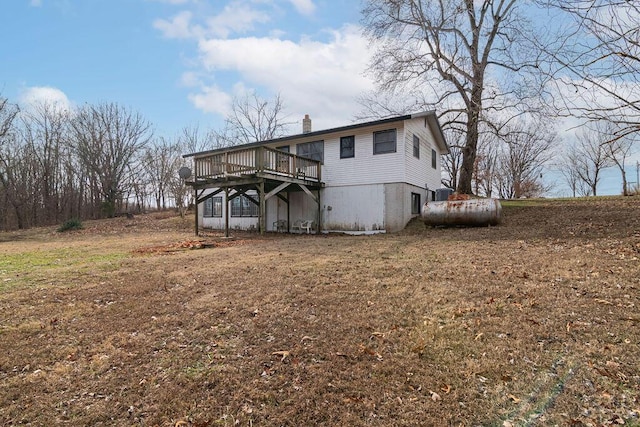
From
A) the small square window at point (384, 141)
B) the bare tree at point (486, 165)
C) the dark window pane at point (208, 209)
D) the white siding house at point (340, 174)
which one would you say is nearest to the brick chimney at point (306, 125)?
the white siding house at point (340, 174)

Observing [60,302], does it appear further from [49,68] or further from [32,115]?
[32,115]

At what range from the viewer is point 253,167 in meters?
12.8

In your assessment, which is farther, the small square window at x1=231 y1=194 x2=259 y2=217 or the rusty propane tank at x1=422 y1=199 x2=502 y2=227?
the small square window at x1=231 y1=194 x2=259 y2=217

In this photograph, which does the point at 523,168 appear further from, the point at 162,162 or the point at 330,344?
the point at 330,344

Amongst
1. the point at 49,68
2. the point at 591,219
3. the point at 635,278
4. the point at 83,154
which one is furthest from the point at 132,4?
the point at 83,154

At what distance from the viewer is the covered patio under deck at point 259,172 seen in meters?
12.8

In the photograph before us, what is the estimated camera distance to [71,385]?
2.85 meters

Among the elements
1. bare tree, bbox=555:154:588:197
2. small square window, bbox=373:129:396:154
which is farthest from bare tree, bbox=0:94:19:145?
bare tree, bbox=555:154:588:197

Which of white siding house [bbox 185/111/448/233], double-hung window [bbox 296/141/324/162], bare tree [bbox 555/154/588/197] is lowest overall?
white siding house [bbox 185/111/448/233]

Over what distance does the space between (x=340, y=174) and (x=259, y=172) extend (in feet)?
13.3

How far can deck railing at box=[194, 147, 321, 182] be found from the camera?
42.1 feet

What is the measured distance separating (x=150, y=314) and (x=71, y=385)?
1.55 meters

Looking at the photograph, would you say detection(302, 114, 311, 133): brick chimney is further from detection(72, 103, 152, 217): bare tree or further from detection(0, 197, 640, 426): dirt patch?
detection(72, 103, 152, 217): bare tree

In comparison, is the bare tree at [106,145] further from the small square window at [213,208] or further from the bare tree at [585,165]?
the bare tree at [585,165]
